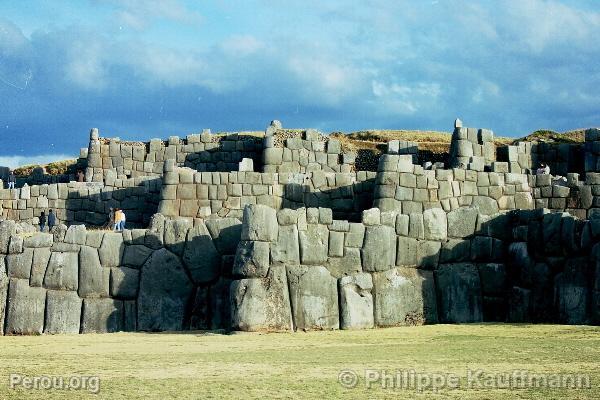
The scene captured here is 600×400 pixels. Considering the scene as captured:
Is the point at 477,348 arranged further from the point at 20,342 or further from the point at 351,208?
the point at 351,208

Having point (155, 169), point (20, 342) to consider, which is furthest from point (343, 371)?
point (155, 169)

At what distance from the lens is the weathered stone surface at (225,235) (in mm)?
18375

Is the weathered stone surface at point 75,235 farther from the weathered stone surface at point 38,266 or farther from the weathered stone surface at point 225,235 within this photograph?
the weathered stone surface at point 225,235

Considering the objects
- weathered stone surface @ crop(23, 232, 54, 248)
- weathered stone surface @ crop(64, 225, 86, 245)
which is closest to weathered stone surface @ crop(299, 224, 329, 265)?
weathered stone surface @ crop(64, 225, 86, 245)

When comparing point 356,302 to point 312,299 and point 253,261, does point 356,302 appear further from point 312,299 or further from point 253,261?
point 253,261

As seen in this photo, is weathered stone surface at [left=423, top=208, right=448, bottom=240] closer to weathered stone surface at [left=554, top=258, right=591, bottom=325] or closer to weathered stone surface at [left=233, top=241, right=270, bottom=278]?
weathered stone surface at [left=554, top=258, right=591, bottom=325]

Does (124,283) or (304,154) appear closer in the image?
(124,283)

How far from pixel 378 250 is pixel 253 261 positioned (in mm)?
2592

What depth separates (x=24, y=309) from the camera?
17828 millimetres

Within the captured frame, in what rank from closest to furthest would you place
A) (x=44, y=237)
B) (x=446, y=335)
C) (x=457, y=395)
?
1. (x=457, y=395)
2. (x=446, y=335)
3. (x=44, y=237)

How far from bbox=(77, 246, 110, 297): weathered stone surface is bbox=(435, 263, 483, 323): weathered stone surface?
21.7 feet

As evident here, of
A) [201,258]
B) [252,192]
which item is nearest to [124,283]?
[201,258]

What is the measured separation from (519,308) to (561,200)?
364 inches

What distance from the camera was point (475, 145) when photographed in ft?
103
